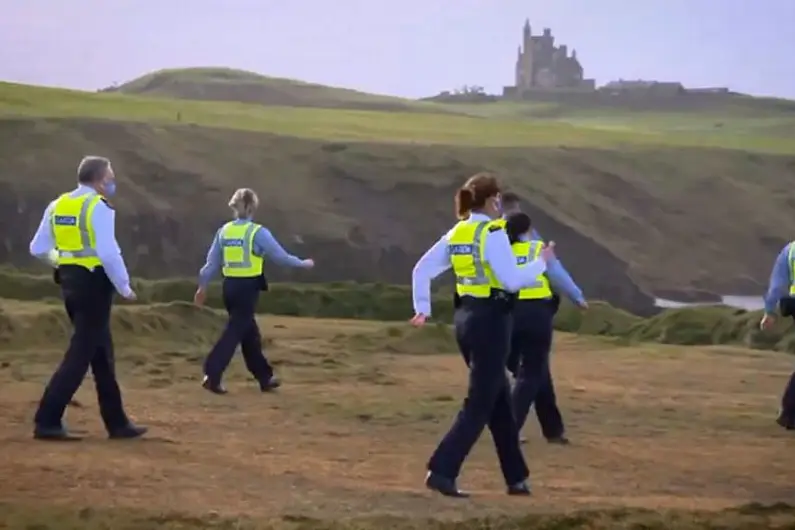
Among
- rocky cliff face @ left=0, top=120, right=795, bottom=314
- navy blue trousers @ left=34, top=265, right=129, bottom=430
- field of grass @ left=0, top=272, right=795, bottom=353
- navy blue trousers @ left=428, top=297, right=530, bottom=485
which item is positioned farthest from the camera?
rocky cliff face @ left=0, top=120, right=795, bottom=314

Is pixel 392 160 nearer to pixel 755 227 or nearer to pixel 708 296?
pixel 708 296

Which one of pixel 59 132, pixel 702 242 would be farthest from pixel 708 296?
pixel 59 132

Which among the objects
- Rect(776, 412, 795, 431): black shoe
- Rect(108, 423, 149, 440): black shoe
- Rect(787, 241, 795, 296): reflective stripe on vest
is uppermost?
Rect(787, 241, 795, 296): reflective stripe on vest

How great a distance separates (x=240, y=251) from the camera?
49.1 ft

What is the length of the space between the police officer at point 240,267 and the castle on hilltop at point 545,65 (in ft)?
422

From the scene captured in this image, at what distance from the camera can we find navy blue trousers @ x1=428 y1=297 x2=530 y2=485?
9.45 metres

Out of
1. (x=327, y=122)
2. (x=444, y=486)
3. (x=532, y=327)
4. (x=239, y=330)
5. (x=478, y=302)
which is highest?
(x=478, y=302)

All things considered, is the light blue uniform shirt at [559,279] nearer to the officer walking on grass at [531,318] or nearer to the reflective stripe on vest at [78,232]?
the officer walking on grass at [531,318]

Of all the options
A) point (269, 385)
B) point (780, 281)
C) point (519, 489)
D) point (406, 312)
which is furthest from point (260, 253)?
point (406, 312)

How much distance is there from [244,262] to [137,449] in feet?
12.9

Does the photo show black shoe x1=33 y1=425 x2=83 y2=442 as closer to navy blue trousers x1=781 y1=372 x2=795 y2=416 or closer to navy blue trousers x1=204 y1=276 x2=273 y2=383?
navy blue trousers x1=204 y1=276 x2=273 y2=383

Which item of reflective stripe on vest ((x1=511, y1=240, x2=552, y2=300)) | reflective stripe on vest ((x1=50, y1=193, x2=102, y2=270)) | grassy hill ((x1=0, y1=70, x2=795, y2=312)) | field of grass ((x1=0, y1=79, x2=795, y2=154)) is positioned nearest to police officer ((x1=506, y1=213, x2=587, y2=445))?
reflective stripe on vest ((x1=511, y1=240, x2=552, y2=300))

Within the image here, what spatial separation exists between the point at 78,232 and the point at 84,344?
2.91ft

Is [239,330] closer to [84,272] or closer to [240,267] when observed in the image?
[240,267]
